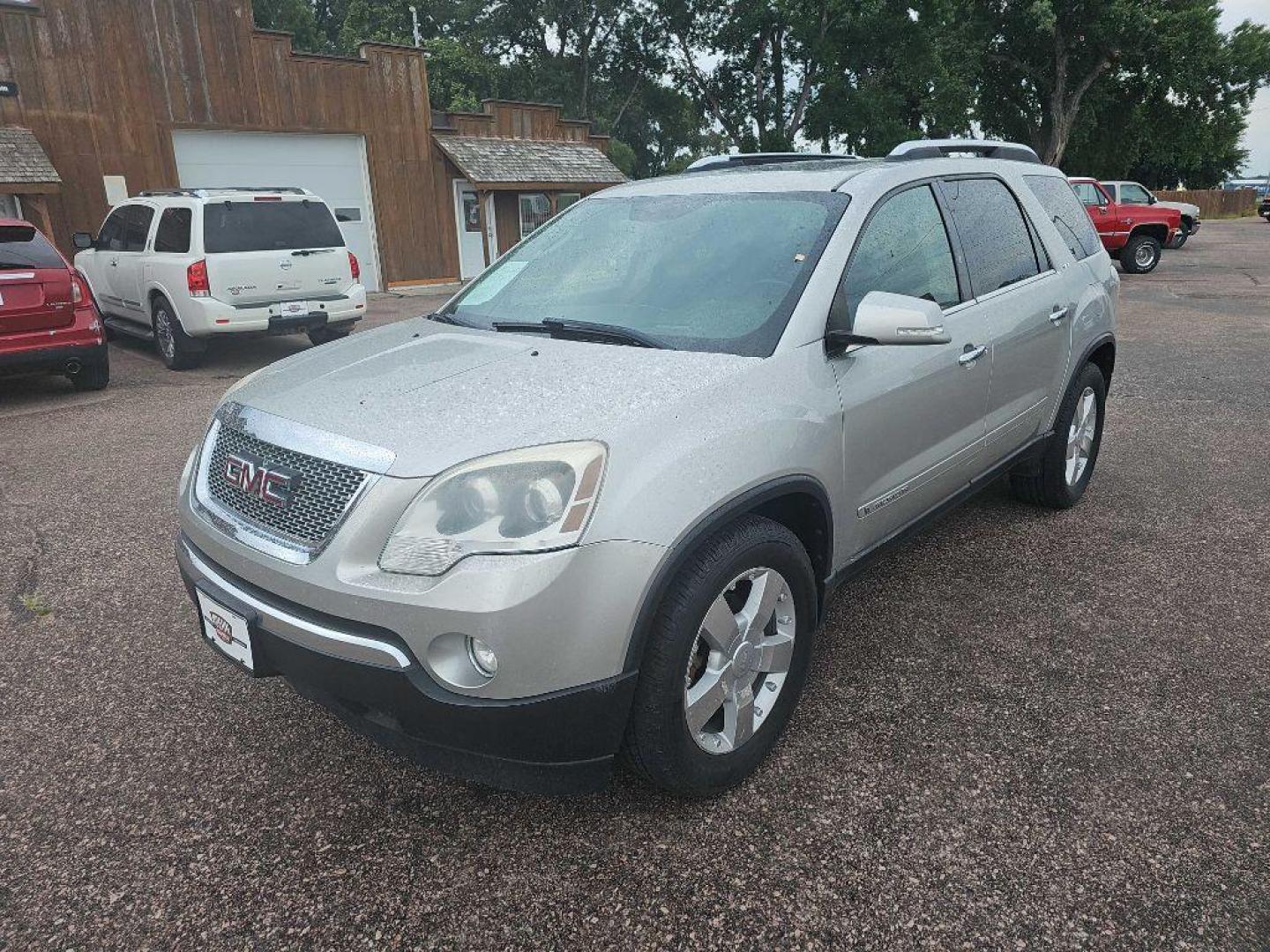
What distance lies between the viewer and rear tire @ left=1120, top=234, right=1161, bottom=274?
1898 centimetres

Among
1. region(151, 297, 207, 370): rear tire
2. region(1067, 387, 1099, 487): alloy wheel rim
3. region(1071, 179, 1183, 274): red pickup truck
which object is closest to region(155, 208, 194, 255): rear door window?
region(151, 297, 207, 370): rear tire

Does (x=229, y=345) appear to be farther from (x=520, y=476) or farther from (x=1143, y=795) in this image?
(x=1143, y=795)

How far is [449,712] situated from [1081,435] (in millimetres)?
3894

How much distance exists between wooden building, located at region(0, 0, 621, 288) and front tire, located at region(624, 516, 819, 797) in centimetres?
975

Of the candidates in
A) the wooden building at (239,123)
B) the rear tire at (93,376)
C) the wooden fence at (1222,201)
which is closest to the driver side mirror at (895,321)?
the rear tire at (93,376)

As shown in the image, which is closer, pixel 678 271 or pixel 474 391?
pixel 474 391

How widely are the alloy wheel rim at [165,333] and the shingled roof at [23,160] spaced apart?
5293 millimetres

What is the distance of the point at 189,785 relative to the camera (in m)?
2.61

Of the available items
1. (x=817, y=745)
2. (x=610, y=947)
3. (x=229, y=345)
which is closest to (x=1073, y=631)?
(x=817, y=745)

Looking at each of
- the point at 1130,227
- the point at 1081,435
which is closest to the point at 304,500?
the point at 1081,435

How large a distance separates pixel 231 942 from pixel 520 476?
4.19 feet

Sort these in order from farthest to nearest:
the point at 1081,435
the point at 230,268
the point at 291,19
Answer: the point at 291,19 < the point at 230,268 < the point at 1081,435

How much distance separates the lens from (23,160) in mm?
13078

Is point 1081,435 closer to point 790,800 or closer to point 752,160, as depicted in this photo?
point 752,160
